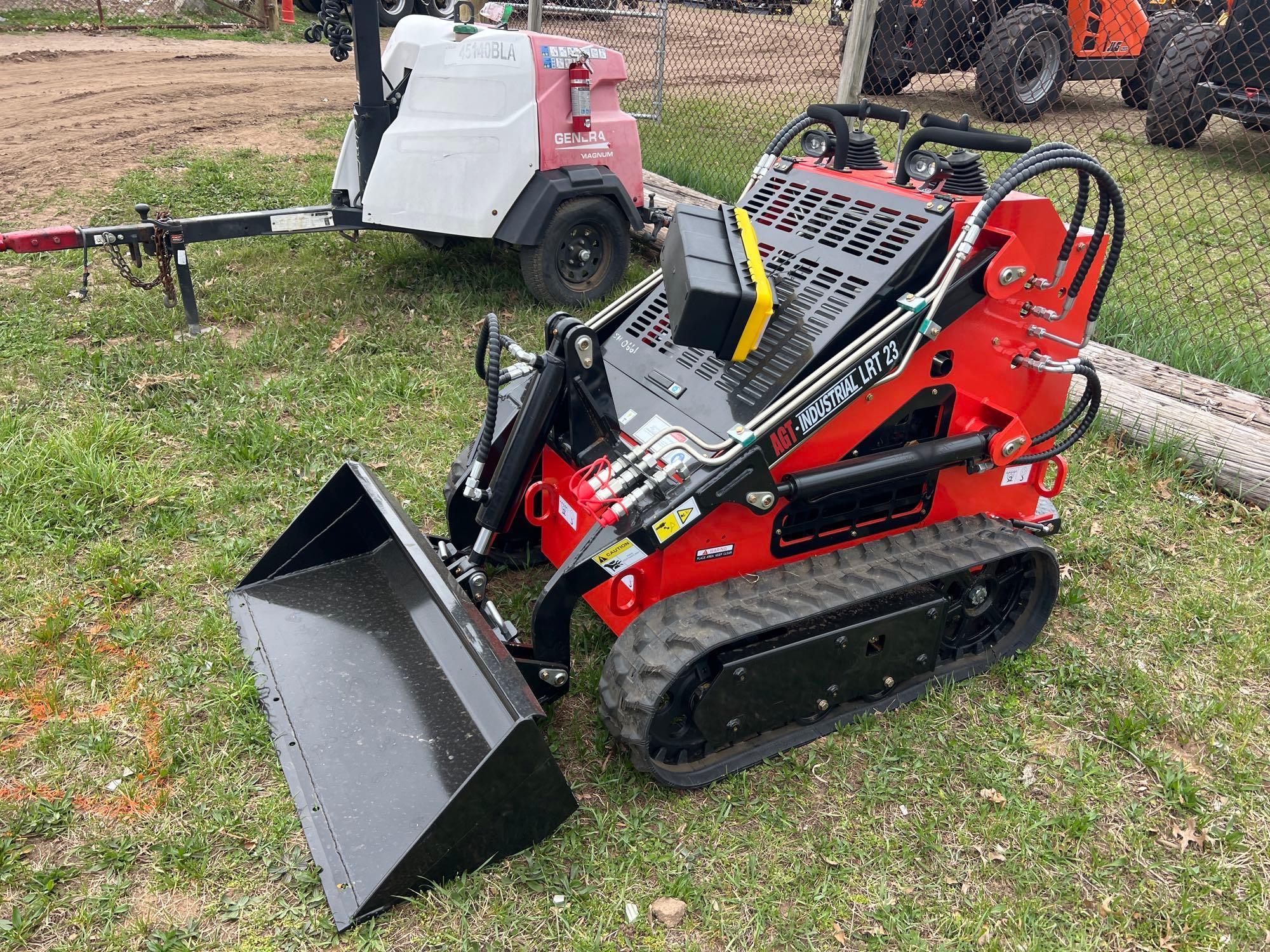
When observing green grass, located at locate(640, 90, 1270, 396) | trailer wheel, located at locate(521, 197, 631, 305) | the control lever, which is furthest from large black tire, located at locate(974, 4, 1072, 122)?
the control lever

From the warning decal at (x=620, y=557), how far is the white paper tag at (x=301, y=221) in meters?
3.82

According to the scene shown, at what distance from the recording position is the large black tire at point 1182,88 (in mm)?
9164

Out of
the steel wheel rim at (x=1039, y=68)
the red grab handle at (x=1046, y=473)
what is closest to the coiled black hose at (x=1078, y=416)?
the red grab handle at (x=1046, y=473)

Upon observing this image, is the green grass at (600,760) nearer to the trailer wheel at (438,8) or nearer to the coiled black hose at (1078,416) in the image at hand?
the coiled black hose at (1078,416)

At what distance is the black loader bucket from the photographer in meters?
2.45

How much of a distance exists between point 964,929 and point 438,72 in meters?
4.97

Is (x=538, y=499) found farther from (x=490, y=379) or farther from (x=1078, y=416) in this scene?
(x=1078, y=416)

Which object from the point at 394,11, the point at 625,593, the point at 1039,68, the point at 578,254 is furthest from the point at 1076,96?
the point at 625,593

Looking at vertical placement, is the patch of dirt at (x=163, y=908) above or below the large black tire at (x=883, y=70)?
below

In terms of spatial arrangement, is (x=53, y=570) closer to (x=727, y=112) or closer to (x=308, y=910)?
(x=308, y=910)

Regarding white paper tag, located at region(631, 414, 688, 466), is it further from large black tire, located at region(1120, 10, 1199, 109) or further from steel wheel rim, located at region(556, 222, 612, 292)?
large black tire, located at region(1120, 10, 1199, 109)

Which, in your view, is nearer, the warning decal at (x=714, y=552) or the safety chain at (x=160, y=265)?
the warning decal at (x=714, y=552)

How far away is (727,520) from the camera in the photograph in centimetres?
289

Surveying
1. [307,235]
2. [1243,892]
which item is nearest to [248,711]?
[1243,892]
